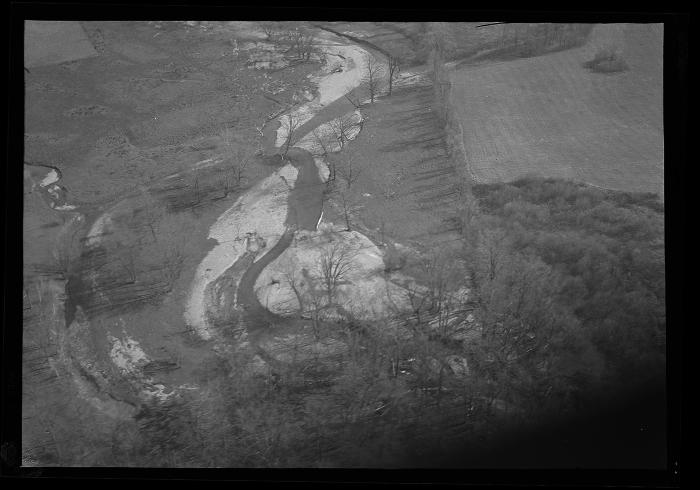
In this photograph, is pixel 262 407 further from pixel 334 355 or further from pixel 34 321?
pixel 34 321

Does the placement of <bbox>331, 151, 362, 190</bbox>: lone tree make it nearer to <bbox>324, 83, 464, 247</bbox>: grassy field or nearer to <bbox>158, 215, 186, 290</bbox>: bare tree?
<bbox>324, 83, 464, 247</bbox>: grassy field

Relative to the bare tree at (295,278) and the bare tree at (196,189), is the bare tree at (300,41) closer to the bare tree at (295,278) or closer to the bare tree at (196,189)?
the bare tree at (196,189)

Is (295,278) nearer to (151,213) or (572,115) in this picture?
(151,213)

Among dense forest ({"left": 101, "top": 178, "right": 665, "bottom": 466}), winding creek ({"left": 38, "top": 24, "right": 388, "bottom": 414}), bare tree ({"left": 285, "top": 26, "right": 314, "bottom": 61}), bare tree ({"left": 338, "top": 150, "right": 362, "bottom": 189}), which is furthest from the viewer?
bare tree ({"left": 285, "top": 26, "right": 314, "bottom": 61})

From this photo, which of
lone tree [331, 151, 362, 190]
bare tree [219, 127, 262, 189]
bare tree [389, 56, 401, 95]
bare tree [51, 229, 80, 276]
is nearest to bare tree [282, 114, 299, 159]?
bare tree [219, 127, 262, 189]

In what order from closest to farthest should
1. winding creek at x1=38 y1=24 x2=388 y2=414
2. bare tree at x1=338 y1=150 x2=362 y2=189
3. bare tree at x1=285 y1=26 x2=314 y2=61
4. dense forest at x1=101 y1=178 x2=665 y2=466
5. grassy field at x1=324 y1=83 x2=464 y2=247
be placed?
dense forest at x1=101 y1=178 x2=665 y2=466 → winding creek at x1=38 y1=24 x2=388 y2=414 → grassy field at x1=324 y1=83 x2=464 y2=247 → bare tree at x1=338 y1=150 x2=362 y2=189 → bare tree at x1=285 y1=26 x2=314 y2=61
